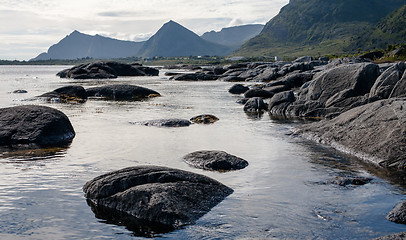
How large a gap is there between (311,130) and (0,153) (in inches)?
628

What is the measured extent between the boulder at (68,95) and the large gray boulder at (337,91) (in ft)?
80.1

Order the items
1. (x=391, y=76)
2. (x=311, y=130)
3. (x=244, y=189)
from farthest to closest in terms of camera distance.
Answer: (x=391, y=76) < (x=311, y=130) < (x=244, y=189)

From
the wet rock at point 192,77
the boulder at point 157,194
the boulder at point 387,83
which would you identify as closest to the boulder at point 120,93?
the boulder at point 387,83

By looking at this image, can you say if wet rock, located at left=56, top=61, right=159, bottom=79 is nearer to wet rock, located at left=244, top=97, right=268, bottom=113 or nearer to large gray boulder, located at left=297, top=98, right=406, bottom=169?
wet rock, located at left=244, top=97, right=268, bottom=113

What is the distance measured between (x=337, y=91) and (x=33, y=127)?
74.2ft

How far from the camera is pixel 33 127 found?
71.5 feet

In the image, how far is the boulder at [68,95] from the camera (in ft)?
150

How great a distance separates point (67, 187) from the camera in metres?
14.4

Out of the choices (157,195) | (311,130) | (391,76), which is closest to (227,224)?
(157,195)

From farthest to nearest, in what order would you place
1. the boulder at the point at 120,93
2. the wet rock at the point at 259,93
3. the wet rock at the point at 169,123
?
1. the boulder at the point at 120,93
2. the wet rock at the point at 259,93
3. the wet rock at the point at 169,123

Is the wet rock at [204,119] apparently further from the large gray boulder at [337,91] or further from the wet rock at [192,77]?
the wet rock at [192,77]

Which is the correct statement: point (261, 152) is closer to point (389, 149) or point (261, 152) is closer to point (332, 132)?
point (332, 132)

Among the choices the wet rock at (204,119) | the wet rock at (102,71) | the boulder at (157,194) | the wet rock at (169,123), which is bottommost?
the wet rock at (204,119)

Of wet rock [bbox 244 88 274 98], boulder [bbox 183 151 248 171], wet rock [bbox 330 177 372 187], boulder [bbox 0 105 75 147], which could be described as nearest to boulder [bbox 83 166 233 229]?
boulder [bbox 183 151 248 171]
